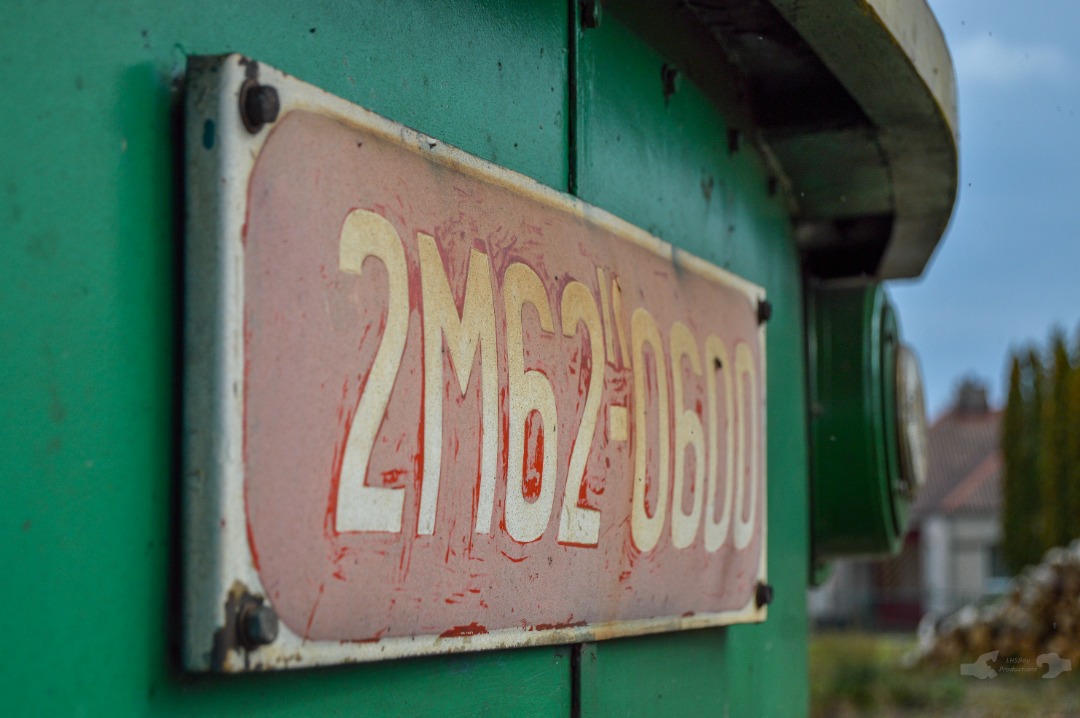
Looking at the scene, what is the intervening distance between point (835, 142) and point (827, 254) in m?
0.79

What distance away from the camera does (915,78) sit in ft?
7.70

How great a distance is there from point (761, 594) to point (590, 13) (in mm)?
1082

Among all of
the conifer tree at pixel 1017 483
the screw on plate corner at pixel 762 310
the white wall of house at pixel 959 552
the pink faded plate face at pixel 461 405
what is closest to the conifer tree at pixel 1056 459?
the conifer tree at pixel 1017 483

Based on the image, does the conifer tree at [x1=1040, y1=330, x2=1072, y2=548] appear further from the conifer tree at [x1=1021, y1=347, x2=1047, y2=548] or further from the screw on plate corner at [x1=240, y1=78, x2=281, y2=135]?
the screw on plate corner at [x1=240, y1=78, x2=281, y2=135]

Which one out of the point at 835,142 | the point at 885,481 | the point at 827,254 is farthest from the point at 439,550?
the point at 827,254

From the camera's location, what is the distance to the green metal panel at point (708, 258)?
6.49ft

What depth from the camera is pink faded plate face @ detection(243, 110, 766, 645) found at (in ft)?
3.81

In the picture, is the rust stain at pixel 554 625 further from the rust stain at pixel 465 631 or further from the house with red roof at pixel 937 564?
the house with red roof at pixel 937 564

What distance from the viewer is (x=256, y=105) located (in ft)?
3.72

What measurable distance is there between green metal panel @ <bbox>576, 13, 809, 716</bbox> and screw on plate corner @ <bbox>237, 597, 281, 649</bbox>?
77 centimetres

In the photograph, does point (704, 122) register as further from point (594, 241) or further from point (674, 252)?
point (594, 241)

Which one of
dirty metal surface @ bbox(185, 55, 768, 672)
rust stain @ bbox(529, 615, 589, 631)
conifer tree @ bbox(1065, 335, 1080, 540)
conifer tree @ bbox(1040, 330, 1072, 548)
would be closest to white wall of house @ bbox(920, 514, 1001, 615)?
conifer tree @ bbox(1040, 330, 1072, 548)

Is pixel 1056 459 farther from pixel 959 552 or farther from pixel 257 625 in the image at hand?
pixel 257 625

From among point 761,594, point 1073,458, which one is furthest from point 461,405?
point 1073,458
